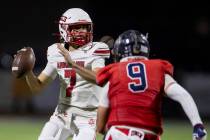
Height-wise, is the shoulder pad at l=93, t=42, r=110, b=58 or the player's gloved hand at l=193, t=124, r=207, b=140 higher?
the shoulder pad at l=93, t=42, r=110, b=58

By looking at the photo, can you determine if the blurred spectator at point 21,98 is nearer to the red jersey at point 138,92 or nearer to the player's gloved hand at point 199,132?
the red jersey at point 138,92

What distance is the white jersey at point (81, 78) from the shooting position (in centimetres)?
558

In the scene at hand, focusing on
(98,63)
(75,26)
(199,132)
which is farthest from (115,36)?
(199,132)

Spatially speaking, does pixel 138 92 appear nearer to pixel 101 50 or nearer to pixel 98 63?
pixel 98 63

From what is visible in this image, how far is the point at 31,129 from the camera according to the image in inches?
428

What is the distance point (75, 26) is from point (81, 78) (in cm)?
55

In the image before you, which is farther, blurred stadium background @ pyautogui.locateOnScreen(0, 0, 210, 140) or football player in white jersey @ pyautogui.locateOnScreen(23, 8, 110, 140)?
blurred stadium background @ pyautogui.locateOnScreen(0, 0, 210, 140)

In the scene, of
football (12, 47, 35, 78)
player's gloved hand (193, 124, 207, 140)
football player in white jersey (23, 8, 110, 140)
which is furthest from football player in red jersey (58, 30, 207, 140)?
football (12, 47, 35, 78)

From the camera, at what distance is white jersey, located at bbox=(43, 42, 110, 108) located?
558cm

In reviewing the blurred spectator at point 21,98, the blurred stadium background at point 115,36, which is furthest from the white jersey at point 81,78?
the blurred spectator at point 21,98

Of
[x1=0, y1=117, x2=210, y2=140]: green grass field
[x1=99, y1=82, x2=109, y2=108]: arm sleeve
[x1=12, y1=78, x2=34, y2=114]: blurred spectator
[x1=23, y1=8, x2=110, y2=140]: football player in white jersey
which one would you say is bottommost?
[x1=12, y1=78, x2=34, y2=114]: blurred spectator

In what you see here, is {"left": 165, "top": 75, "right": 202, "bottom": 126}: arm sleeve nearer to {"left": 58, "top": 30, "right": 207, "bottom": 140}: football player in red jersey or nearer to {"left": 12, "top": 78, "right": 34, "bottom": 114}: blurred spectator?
{"left": 58, "top": 30, "right": 207, "bottom": 140}: football player in red jersey

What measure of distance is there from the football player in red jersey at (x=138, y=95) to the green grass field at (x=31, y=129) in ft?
17.6

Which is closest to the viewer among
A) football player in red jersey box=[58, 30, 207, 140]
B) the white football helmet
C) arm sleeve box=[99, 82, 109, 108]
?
football player in red jersey box=[58, 30, 207, 140]
